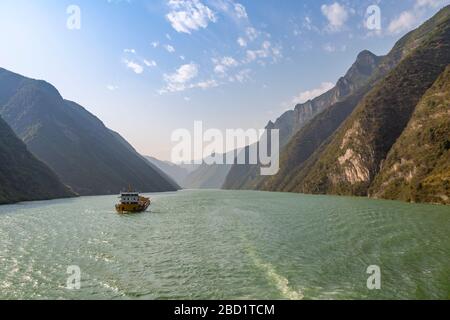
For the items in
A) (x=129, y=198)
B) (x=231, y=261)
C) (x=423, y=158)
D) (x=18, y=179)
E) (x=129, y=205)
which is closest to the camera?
(x=231, y=261)

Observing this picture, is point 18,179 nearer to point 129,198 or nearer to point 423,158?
point 129,198

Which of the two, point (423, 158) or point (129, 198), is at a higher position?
point (423, 158)

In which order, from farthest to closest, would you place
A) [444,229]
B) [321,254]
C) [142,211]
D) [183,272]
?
1. [142,211]
2. [444,229]
3. [321,254]
4. [183,272]

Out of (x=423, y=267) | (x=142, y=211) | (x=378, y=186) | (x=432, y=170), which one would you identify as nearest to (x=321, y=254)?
(x=423, y=267)

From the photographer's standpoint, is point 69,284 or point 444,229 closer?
A: point 69,284

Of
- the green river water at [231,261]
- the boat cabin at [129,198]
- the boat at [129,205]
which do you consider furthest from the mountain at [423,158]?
the boat cabin at [129,198]

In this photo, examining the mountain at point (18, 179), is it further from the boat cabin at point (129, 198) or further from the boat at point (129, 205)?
the boat at point (129, 205)

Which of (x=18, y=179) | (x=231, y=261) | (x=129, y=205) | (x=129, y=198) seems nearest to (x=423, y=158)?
(x=129, y=198)
